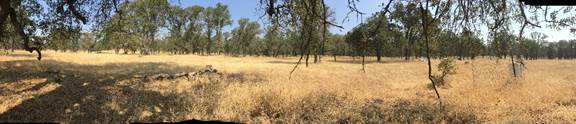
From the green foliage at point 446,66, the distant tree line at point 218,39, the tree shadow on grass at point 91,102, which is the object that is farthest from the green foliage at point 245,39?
the tree shadow on grass at point 91,102

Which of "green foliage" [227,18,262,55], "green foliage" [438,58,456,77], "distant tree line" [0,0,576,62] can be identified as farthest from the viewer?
"green foliage" [227,18,262,55]

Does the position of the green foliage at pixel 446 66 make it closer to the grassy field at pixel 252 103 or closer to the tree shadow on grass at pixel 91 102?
the grassy field at pixel 252 103

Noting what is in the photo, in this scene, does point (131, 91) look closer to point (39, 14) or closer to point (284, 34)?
point (39, 14)

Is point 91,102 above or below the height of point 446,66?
below

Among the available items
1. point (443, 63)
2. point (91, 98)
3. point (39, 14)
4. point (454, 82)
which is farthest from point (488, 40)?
point (443, 63)

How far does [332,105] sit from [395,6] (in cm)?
1198

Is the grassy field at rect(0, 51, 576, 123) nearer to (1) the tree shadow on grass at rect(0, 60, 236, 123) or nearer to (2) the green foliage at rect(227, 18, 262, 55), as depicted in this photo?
(1) the tree shadow on grass at rect(0, 60, 236, 123)

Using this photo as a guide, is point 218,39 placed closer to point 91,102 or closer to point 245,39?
point 245,39

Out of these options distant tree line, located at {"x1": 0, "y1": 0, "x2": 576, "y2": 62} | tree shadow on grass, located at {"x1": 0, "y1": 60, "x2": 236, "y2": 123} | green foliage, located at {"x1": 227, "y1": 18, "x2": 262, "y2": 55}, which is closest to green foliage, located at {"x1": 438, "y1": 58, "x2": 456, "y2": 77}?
distant tree line, located at {"x1": 0, "y1": 0, "x2": 576, "y2": 62}

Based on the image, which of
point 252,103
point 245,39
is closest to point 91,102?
point 252,103

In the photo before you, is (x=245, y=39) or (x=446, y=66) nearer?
(x=446, y=66)

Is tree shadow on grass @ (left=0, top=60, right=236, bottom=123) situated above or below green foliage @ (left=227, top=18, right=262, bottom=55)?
below

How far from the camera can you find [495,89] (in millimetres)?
22547

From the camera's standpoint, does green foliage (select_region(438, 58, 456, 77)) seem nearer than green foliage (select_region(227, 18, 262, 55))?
Yes
